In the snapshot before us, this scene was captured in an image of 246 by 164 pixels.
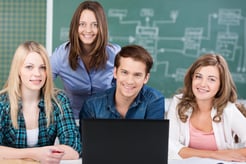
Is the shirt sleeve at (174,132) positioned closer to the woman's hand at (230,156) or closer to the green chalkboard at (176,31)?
the woman's hand at (230,156)

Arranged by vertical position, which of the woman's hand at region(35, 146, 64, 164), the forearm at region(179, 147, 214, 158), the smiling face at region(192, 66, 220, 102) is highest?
the smiling face at region(192, 66, 220, 102)

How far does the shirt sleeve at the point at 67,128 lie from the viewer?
193 centimetres

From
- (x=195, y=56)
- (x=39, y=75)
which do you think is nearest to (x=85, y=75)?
(x=39, y=75)

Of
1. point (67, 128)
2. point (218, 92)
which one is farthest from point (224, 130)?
point (67, 128)

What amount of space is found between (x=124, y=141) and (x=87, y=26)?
1.23m

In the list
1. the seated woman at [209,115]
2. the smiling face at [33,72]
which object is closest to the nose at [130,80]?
the seated woman at [209,115]

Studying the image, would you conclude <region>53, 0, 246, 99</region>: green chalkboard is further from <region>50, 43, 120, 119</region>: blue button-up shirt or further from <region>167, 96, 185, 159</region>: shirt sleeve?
<region>167, 96, 185, 159</region>: shirt sleeve

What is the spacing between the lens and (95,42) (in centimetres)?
248

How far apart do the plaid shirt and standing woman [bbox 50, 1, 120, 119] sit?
53 cm

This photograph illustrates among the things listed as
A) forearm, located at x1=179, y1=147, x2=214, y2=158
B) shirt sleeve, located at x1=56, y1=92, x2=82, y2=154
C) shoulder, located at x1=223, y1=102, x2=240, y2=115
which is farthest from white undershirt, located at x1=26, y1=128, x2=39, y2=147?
shoulder, located at x1=223, y1=102, x2=240, y2=115

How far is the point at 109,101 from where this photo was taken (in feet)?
6.92

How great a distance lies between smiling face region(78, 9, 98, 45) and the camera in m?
2.46

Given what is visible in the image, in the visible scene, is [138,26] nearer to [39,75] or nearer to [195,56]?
[195,56]

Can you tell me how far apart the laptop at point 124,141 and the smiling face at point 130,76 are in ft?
2.19
